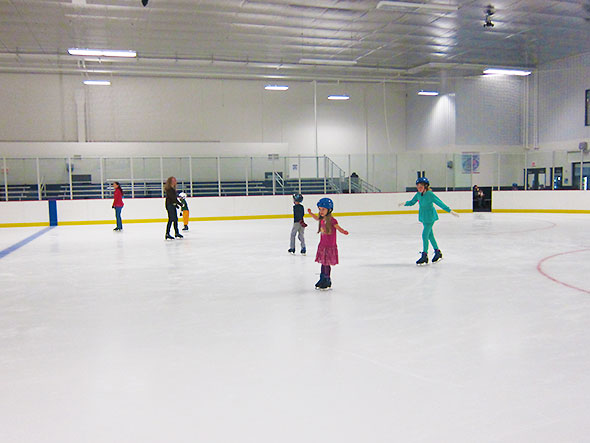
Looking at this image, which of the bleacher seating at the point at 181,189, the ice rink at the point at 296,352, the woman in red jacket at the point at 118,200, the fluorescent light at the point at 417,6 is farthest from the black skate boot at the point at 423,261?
the bleacher seating at the point at 181,189

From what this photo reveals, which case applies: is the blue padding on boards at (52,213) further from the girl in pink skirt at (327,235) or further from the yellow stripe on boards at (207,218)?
the girl in pink skirt at (327,235)

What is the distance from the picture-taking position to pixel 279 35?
1673 cm

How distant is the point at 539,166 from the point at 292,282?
17.0 metres

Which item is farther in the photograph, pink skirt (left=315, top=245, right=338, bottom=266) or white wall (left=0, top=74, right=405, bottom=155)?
white wall (left=0, top=74, right=405, bottom=155)

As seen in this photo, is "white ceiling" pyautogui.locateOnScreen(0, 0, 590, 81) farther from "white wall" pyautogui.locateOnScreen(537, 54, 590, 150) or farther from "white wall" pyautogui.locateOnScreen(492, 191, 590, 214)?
"white wall" pyautogui.locateOnScreen(492, 191, 590, 214)

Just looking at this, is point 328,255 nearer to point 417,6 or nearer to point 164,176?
point 417,6

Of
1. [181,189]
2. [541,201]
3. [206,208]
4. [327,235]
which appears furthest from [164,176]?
[541,201]

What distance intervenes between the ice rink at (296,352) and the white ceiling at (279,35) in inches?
349

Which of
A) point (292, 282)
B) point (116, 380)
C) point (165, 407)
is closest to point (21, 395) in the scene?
point (116, 380)

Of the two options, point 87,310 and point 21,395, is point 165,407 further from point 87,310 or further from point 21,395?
point 87,310

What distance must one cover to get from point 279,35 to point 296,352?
48.6 ft

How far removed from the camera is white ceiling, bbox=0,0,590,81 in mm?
13953

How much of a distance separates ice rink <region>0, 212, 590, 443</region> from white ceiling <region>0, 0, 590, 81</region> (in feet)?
29.1

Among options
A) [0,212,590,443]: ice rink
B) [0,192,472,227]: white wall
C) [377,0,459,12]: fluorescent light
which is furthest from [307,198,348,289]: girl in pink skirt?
[0,192,472,227]: white wall
